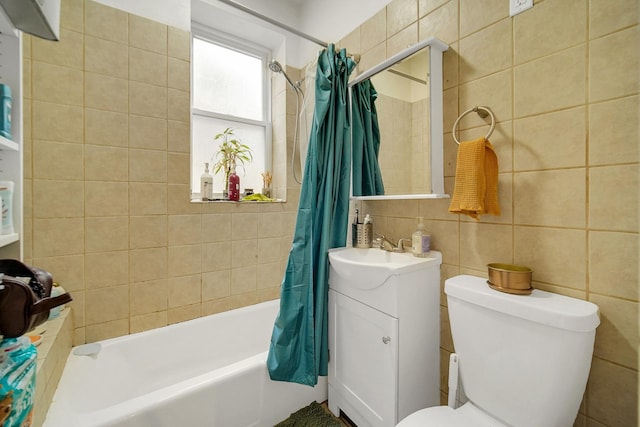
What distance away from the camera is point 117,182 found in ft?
4.91

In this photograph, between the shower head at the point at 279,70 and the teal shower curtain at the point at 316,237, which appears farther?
the shower head at the point at 279,70

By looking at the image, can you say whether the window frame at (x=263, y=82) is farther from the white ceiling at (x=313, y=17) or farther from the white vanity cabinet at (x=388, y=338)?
the white vanity cabinet at (x=388, y=338)

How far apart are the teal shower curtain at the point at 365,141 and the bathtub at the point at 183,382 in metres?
1.03

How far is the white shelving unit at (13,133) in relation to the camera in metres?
0.90

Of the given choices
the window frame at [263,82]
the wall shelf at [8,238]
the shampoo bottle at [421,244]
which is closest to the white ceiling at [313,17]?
the window frame at [263,82]

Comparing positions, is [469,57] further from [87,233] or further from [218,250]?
[87,233]

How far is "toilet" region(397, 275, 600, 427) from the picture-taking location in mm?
768

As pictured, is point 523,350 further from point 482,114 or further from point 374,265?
point 482,114

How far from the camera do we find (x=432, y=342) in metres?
1.23

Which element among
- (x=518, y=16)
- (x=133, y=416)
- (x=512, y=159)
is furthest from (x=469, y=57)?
(x=133, y=416)

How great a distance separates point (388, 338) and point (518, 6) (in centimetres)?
135

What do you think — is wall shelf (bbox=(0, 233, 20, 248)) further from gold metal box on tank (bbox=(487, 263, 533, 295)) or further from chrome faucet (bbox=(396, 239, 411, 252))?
gold metal box on tank (bbox=(487, 263, 533, 295))

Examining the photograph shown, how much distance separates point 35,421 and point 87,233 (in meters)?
0.87

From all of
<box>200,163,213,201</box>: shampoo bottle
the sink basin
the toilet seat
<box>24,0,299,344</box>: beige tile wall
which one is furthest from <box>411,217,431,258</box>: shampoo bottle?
<box>200,163,213,201</box>: shampoo bottle
